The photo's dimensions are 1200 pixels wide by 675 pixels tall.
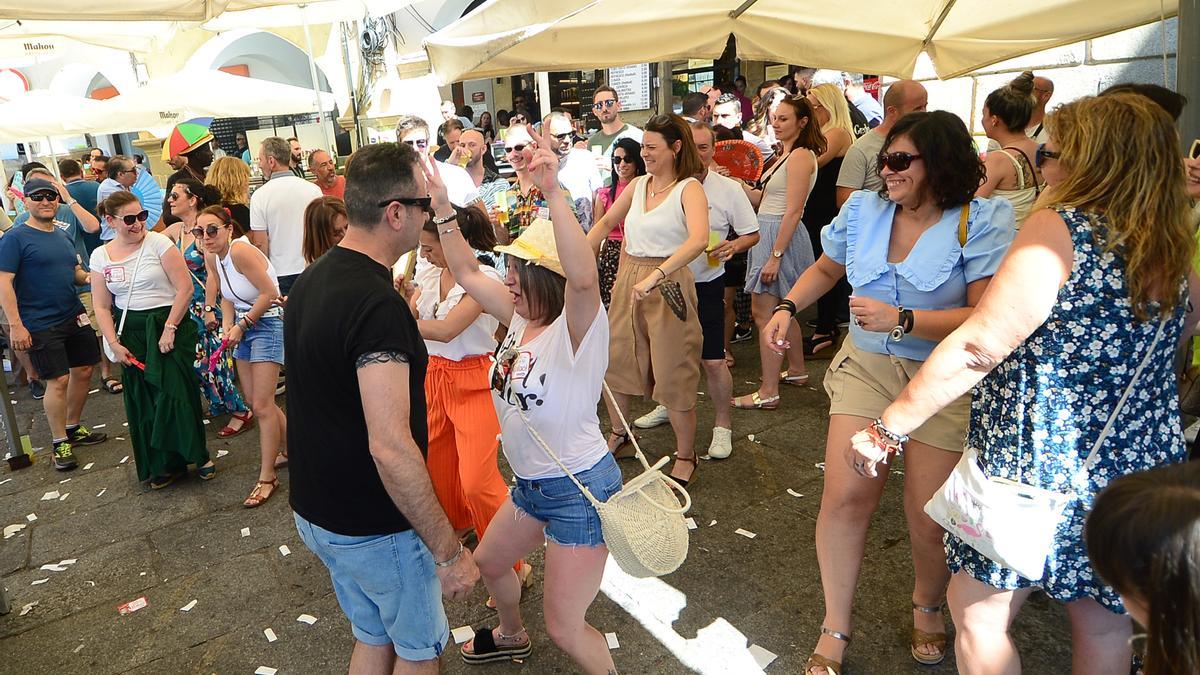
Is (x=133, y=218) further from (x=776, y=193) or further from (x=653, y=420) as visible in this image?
(x=776, y=193)

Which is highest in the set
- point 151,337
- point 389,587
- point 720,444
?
point 151,337

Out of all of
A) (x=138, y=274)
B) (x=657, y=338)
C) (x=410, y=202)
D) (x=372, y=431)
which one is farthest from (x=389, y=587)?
(x=138, y=274)

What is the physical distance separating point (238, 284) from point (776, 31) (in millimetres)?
3590

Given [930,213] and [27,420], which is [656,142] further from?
[27,420]

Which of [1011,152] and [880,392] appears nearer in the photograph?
[880,392]

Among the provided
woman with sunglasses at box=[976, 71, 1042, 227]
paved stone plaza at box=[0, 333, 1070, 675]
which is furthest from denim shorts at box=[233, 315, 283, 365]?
woman with sunglasses at box=[976, 71, 1042, 227]

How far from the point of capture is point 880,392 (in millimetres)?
2762

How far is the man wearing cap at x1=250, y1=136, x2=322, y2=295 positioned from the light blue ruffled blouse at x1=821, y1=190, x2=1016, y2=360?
13.3ft

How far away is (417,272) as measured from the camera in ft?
12.3

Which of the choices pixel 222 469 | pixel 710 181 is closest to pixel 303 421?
pixel 710 181

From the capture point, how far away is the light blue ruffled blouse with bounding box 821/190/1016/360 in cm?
260

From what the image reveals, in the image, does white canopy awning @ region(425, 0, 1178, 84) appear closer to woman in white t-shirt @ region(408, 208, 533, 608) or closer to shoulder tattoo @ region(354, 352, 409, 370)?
woman in white t-shirt @ region(408, 208, 533, 608)

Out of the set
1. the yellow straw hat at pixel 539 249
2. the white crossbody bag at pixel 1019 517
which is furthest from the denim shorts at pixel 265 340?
the white crossbody bag at pixel 1019 517

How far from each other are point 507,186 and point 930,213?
4.21 metres
